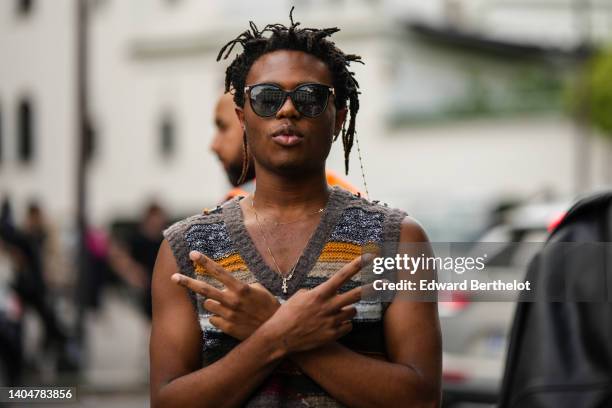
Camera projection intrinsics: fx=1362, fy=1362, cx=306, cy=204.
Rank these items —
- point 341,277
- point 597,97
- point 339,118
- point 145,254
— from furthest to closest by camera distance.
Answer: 1. point 597,97
2. point 145,254
3. point 339,118
4. point 341,277

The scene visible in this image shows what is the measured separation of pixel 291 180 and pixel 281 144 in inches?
3.7

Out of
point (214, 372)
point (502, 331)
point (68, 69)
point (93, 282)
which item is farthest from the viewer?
point (68, 69)

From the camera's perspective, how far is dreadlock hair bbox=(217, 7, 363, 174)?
2.97 meters

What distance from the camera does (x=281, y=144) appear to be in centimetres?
290

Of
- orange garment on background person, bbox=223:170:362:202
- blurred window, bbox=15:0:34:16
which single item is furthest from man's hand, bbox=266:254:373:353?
blurred window, bbox=15:0:34:16

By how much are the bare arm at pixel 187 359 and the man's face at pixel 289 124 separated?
0.30 metres

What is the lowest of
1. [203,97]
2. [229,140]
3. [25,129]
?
[229,140]

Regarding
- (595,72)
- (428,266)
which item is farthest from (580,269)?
(595,72)

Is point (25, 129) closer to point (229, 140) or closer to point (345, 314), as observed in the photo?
point (229, 140)

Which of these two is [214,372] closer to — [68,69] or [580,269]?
[580,269]

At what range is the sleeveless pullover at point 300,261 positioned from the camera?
9.03ft

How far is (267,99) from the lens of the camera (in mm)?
2922

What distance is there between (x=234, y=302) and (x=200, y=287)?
0.26 ft

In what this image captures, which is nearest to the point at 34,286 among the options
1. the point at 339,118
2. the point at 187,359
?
the point at 339,118
